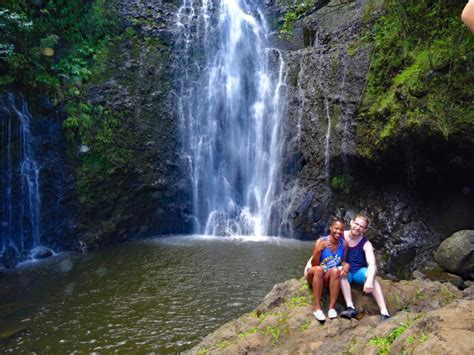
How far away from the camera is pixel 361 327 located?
3945 mm

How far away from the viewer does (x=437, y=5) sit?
28.8ft

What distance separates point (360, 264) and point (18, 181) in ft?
34.2

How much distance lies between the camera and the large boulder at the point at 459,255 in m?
7.41

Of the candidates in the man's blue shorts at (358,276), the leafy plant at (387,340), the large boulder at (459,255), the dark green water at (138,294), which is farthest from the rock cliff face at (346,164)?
the leafy plant at (387,340)

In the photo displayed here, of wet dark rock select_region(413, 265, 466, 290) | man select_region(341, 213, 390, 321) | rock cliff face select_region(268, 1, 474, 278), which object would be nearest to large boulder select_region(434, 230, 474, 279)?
wet dark rock select_region(413, 265, 466, 290)

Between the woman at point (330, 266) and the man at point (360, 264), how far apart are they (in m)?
0.10

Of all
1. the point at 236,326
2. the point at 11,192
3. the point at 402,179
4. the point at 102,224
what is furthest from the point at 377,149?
the point at 11,192

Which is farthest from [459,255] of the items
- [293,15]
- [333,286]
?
[293,15]

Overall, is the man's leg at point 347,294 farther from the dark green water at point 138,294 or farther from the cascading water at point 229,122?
the cascading water at point 229,122

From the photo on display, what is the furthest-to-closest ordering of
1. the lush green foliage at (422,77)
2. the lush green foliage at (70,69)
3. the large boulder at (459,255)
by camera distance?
the lush green foliage at (70,69) → the lush green foliage at (422,77) → the large boulder at (459,255)

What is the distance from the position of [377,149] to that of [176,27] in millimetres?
10145

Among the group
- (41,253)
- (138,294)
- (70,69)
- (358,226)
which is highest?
(70,69)

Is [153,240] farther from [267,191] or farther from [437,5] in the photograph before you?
[437,5]

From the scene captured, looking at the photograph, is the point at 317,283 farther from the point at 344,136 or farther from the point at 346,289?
the point at 344,136
